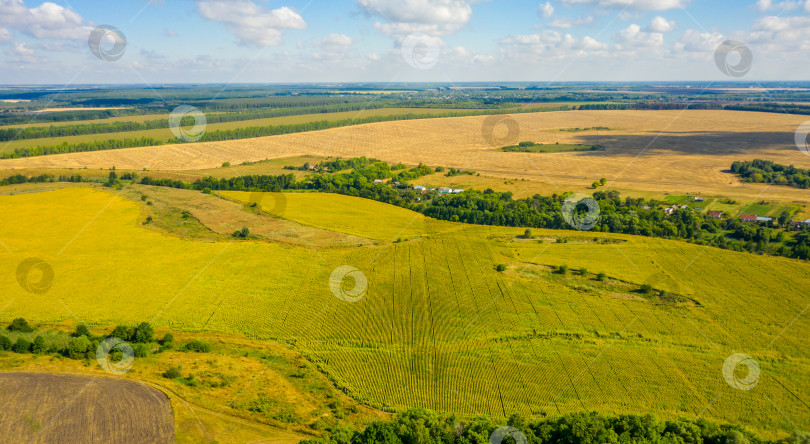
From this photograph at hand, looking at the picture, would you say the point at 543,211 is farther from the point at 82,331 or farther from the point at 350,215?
the point at 82,331

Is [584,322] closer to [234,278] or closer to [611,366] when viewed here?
[611,366]

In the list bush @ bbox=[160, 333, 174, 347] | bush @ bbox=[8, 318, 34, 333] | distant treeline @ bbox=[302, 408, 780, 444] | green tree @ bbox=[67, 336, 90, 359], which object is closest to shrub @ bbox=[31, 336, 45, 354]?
green tree @ bbox=[67, 336, 90, 359]

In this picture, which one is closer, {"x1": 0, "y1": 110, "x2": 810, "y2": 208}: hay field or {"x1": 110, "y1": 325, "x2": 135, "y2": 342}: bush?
{"x1": 110, "y1": 325, "x2": 135, "y2": 342}: bush

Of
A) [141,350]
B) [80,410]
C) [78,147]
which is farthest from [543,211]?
[78,147]

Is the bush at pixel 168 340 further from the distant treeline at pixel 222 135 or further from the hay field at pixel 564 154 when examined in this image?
the distant treeline at pixel 222 135

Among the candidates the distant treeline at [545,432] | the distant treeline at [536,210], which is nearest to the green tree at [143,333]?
the distant treeline at [545,432]

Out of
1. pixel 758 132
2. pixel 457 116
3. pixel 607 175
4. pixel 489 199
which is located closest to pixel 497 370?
pixel 489 199

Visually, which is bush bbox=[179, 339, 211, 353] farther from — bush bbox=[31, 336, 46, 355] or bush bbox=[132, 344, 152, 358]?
bush bbox=[31, 336, 46, 355]
